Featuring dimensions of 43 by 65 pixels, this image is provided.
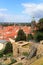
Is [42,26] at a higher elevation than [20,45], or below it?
higher

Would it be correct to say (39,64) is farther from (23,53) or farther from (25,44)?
(25,44)

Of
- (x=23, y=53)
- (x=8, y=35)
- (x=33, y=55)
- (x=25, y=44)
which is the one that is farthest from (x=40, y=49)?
(x=8, y=35)

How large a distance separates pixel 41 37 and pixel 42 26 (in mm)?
1703

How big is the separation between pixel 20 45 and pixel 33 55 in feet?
31.8

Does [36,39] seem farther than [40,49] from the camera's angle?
Yes

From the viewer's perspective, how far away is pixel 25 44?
27016mm

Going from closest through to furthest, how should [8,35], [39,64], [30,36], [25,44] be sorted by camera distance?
[39,64] → [25,44] → [30,36] → [8,35]

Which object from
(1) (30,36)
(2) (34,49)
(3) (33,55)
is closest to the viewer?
(3) (33,55)

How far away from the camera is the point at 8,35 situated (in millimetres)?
53531

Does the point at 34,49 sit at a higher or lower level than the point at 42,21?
lower

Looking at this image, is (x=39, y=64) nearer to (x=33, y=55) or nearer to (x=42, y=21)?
(x=33, y=55)

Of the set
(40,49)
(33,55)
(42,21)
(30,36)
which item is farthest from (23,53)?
(30,36)

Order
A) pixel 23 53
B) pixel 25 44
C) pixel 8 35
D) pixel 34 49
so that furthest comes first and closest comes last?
pixel 8 35, pixel 25 44, pixel 23 53, pixel 34 49

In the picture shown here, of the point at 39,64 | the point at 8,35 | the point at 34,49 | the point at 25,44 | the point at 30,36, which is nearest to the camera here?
the point at 39,64
